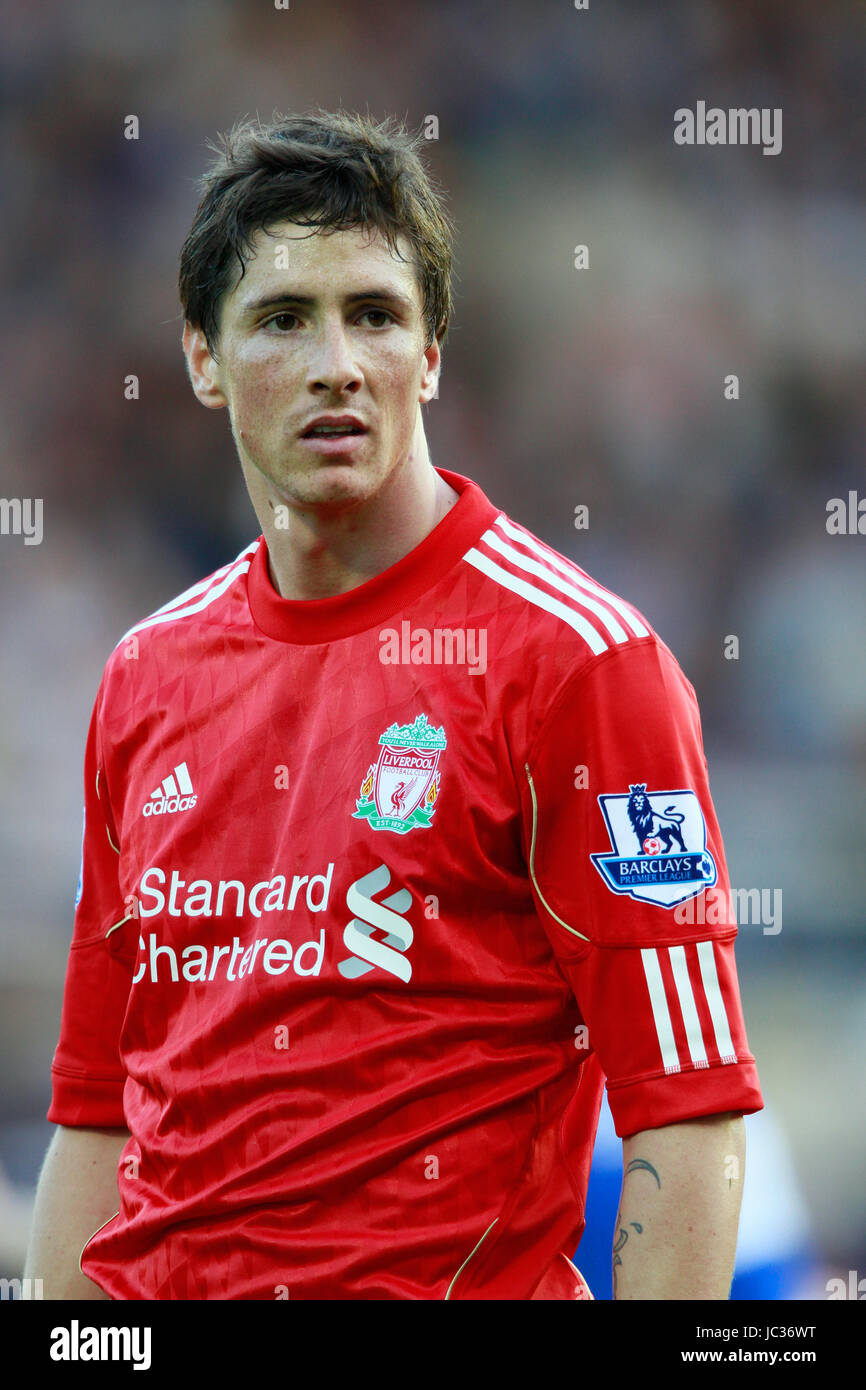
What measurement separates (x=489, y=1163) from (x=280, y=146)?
109 centimetres

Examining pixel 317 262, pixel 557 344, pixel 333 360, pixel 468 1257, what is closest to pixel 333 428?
pixel 333 360

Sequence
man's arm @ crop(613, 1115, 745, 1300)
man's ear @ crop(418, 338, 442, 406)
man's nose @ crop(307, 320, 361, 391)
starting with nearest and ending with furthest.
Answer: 1. man's arm @ crop(613, 1115, 745, 1300)
2. man's nose @ crop(307, 320, 361, 391)
3. man's ear @ crop(418, 338, 442, 406)

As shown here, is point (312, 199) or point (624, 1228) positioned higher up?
point (312, 199)

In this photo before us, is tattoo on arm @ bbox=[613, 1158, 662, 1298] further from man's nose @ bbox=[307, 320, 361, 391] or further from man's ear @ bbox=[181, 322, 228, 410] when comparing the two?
man's ear @ bbox=[181, 322, 228, 410]

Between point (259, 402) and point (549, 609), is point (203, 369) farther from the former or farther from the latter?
point (549, 609)

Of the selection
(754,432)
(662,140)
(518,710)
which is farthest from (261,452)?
(662,140)

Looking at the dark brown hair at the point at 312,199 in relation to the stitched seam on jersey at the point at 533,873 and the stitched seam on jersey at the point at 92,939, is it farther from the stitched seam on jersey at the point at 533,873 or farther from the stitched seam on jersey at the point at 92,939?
the stitched seam on jersey at the point at 92,939

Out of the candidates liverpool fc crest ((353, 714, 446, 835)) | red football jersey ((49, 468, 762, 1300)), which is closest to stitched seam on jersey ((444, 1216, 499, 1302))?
red football jersey ((49, 468, 762, 1300))

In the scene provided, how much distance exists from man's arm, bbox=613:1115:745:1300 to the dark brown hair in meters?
0.92

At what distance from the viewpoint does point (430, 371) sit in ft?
5.75

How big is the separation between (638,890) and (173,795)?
1.75 ft

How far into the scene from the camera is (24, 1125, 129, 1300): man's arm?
1.79 metres

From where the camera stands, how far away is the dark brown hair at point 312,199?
64.7 inches

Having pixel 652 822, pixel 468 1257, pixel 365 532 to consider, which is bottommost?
pixel 468 1257
